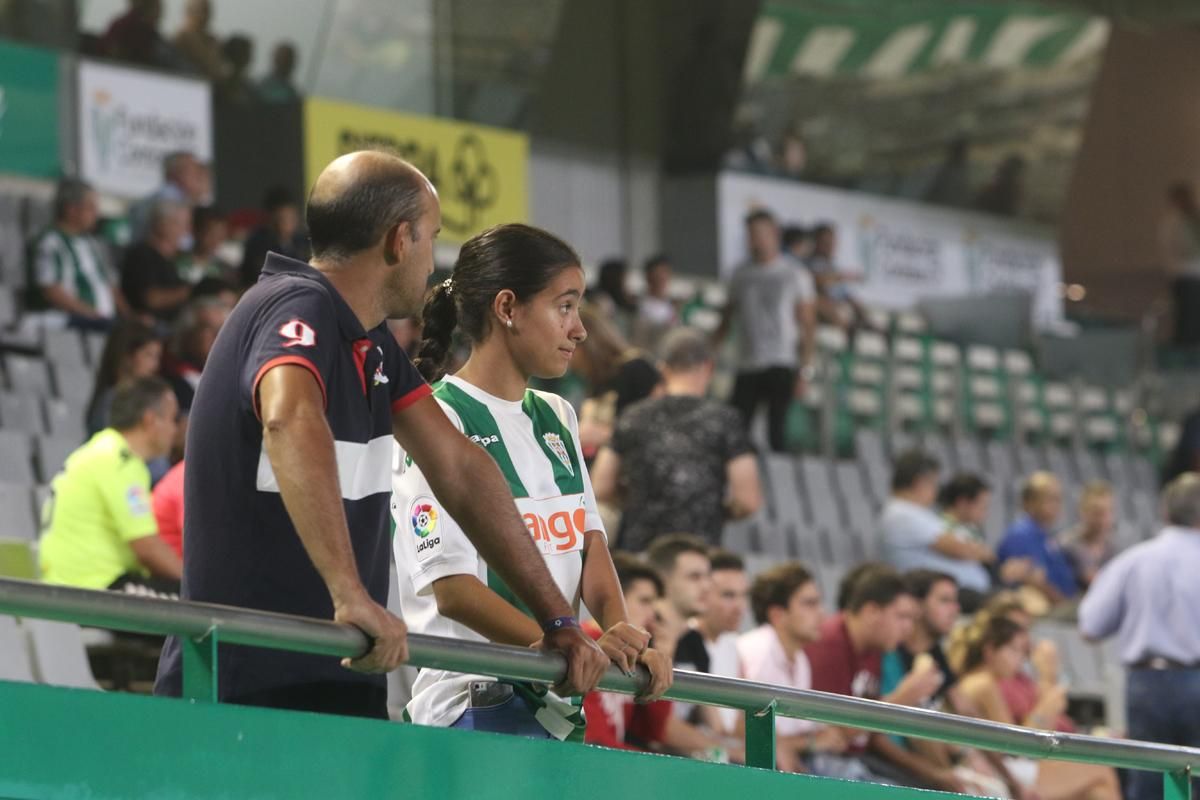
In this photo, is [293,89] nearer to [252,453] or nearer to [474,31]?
[474,31]

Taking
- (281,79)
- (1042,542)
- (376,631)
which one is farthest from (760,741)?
(281,79)

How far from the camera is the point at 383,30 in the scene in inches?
526

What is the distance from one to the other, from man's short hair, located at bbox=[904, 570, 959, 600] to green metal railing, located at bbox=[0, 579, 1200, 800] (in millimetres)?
3666

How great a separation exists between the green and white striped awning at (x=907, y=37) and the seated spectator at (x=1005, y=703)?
831cm

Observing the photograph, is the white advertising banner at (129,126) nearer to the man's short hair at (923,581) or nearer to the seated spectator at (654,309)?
the seated spectator at (654,309)

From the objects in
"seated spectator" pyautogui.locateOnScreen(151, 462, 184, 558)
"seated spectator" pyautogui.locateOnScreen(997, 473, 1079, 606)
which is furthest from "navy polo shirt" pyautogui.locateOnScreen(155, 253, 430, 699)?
"seated spectator" pyautogui.locateOnScreen(997, 473, 1079, 606)

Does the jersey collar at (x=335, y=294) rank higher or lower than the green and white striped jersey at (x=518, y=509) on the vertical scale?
higher

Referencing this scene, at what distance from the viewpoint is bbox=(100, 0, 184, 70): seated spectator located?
1155 cm

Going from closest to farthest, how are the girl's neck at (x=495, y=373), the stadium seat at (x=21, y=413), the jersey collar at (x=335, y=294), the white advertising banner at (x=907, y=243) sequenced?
the jersey collar at (x=335, y=294)
the girl's neck at (x=495, y=373)
the stadium seat at (x=21, y=413)
the white advertising banner at (x=907, y=243)

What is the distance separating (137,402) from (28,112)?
537 cm

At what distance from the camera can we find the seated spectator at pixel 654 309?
39.5 ft

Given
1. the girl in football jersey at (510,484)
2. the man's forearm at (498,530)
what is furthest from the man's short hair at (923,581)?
the man's forearm at (498,530)

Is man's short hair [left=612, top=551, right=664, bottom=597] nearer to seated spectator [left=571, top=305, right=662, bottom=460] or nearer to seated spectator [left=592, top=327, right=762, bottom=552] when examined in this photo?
seated spectator [left=592, top=327, right=762, bottom=552]

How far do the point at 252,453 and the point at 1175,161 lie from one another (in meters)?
16.9
